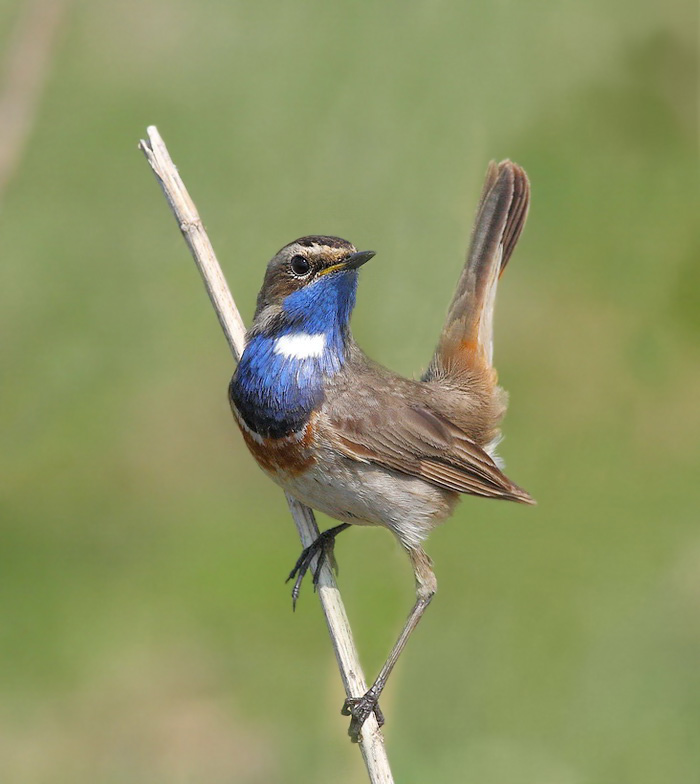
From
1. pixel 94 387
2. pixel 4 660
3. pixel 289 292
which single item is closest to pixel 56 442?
pixel 94 387

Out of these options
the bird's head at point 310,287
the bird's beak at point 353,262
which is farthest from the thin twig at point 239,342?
the bird's beak at point 353,262

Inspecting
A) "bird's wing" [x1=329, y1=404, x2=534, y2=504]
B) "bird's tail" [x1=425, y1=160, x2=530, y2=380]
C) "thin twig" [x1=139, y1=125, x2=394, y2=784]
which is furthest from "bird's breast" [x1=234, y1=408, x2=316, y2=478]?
"bird's tail" [x1=425, y1=160, x2=530, y2=380]

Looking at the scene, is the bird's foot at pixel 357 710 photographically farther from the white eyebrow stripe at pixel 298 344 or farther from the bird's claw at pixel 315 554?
the white eyebrow stripe at pixel 298 344

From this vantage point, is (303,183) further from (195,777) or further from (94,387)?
(195,777)

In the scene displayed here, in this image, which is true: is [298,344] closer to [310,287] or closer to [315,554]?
[310,287]

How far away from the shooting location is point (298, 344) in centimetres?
468

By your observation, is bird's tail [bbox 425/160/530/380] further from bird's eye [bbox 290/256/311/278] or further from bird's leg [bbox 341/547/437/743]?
bird's eye [bbox 290/256/311/278]

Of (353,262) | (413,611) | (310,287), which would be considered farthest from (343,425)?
(413,611)

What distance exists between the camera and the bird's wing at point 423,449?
475cm

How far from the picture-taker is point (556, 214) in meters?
7.75

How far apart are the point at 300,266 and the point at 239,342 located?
57 cm

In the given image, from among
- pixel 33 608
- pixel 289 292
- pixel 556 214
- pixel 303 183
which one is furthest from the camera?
pixel 556 214

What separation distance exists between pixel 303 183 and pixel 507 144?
134 cm

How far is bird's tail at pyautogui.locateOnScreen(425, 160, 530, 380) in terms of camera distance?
5.49 meters
